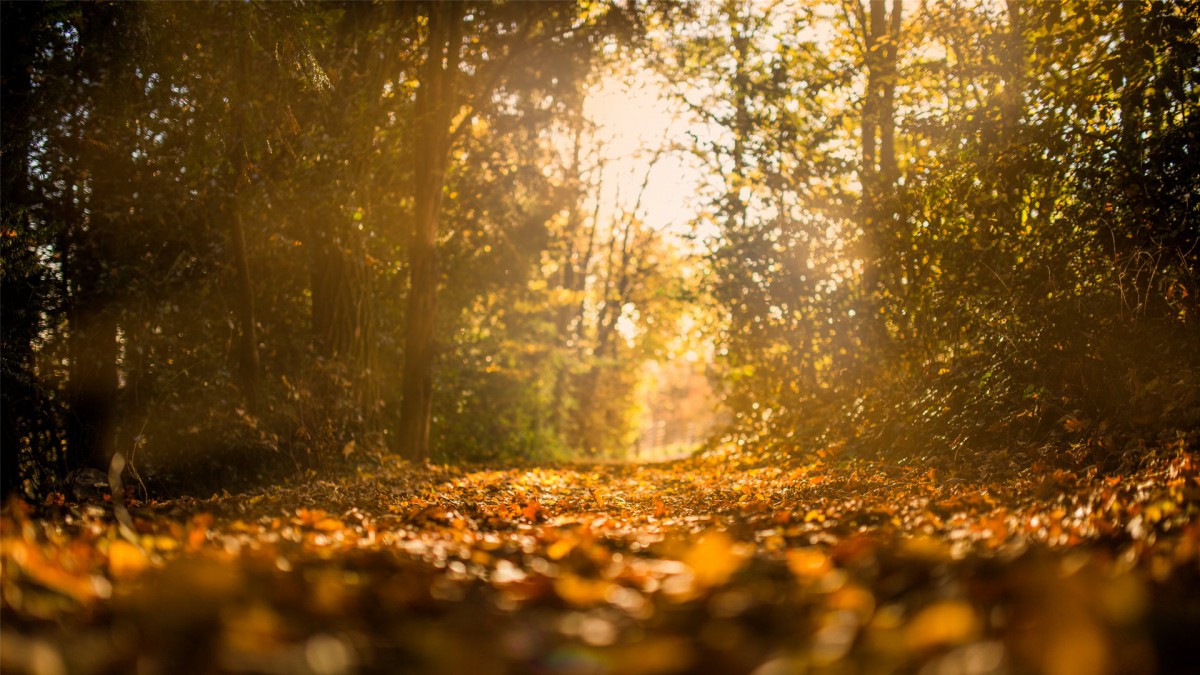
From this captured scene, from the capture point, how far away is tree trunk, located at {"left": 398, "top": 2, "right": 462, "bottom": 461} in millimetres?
11328

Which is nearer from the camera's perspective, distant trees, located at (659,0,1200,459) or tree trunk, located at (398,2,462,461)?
distant trees, located at (659,0,1200,459)

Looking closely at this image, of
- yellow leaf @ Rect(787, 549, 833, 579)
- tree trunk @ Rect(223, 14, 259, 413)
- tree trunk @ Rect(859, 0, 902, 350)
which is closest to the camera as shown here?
yellow leaf @ Rect(787, 549, 833, 579)

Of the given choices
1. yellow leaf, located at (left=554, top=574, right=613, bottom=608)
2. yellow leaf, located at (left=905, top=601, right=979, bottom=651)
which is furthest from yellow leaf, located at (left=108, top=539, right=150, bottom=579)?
yellow leaf, located at (left=905, top=601, right=979, bottom=651)

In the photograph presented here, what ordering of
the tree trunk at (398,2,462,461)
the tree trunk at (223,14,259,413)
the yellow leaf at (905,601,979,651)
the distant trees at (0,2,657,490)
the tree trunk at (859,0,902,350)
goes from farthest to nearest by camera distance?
the tree trunk at (398,2,462,461) < the tree trunk at (859,0,902,350) < the tree trunk at (223,14,259,413) < the distant trees at (0,2,657,490) < the yellow leaf at (905,601,979,651)

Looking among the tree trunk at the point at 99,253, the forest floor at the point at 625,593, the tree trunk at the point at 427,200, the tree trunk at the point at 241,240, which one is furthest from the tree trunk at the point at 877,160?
the tree trunk at the point at 99,253

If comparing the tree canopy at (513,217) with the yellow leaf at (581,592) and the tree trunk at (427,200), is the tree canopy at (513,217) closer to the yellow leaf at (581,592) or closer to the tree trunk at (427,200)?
the tree trunk at (427,200)

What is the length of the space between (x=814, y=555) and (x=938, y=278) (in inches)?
282

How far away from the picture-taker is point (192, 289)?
8352mm

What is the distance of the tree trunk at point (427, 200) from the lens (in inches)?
446

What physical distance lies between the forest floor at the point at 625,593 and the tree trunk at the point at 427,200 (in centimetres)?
740

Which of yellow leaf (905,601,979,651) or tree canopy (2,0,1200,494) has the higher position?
tree canopy (2,0,1200,494)

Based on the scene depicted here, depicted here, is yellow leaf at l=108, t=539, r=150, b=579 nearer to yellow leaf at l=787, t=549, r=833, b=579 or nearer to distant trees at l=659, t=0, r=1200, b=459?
yellow leaf at l=787, t=549, r=833, b=579

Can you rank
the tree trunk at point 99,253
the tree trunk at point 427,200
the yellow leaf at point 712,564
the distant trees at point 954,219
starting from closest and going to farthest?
1. the yellow leaf at point 712,564
2. the distant trees at point 954,219
3. the tree trunk at point 99,253
4. the tree trunk at point 427,200

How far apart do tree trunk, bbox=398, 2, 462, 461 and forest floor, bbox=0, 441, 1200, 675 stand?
24.3 feet
